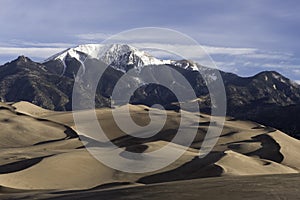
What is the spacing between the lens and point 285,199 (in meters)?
18.4

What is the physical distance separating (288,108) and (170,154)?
11310 cm

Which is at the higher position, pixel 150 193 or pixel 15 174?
pixel 150 193

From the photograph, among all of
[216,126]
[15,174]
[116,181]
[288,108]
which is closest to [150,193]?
[116,181]

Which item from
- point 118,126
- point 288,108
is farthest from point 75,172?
point 288,108

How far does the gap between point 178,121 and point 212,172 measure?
172 feet

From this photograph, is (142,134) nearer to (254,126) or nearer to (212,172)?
(254,126)

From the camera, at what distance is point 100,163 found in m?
44.5

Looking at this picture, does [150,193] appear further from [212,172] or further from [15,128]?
[15,128]

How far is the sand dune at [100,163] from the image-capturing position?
38.0m

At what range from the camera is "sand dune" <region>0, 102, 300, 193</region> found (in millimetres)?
38031

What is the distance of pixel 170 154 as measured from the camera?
49.3 m

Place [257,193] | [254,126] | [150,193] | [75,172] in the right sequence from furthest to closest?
[254,126], [75,172], [150,193], [257,193]

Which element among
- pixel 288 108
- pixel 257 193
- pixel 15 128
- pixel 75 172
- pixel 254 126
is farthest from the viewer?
pixel 288 108

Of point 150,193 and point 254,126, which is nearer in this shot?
point 150,193
